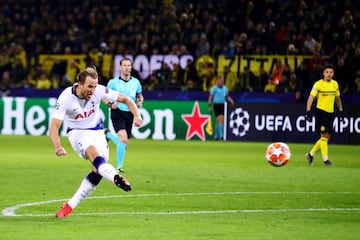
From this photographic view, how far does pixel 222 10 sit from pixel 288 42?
13.1 feet

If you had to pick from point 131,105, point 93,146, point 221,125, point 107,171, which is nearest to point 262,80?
point 221,125

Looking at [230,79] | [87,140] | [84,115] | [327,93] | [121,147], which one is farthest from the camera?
[230,79]

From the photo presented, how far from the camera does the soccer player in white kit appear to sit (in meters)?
12.2

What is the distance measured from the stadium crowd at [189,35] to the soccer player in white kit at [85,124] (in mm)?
20702

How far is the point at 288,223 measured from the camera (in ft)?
38.7

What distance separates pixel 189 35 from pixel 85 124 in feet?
83.1

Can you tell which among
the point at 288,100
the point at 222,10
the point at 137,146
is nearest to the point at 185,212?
the point at 137,146

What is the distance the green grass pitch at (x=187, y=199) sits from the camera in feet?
36.2

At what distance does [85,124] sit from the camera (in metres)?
12.6

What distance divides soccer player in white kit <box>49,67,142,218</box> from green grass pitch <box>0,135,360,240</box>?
0.39 metres

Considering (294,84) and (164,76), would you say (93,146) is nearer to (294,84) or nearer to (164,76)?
(294,84)

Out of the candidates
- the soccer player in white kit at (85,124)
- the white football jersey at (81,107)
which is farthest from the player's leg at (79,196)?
the white football jersey at (81,107)

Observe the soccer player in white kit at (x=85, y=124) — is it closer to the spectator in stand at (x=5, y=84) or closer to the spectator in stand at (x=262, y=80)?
the spectator in stand at (x=262, y=80)

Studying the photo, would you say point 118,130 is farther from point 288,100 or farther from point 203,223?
point 288,100
